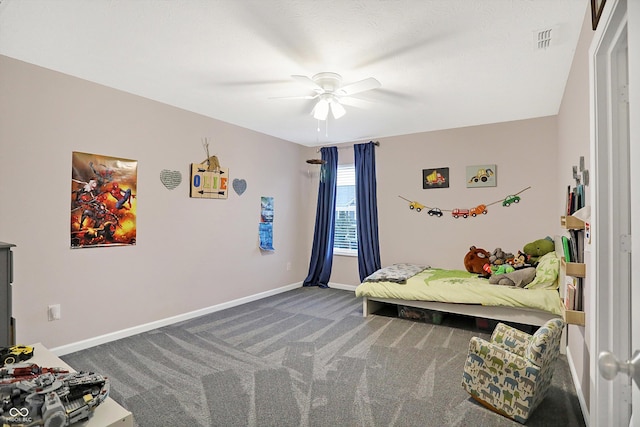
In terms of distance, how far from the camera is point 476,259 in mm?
4297

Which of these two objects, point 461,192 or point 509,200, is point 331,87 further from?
point 509,200

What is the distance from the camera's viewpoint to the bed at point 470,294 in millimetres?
3256

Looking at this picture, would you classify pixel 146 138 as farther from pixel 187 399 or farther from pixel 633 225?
pixel 633 225

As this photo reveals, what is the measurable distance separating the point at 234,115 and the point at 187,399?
3.16 metres

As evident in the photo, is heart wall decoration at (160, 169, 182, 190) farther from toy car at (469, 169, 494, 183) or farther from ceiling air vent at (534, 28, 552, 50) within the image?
toy car at (469, 169, 494, 183)

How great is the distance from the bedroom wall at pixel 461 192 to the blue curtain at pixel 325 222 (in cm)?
18

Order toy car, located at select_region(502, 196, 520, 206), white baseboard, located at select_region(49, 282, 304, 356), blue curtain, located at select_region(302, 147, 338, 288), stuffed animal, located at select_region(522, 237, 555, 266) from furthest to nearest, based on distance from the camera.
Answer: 1. blue curtain, located at select_region(302, 147, 338, 288)
2. toy car, located at select_region(502, 196, 520, 206)
3. stuffed animal, located at select_region(522, 237, 555, 266)
4. white baseboard, located at select_region(49, 282, 304, 356)

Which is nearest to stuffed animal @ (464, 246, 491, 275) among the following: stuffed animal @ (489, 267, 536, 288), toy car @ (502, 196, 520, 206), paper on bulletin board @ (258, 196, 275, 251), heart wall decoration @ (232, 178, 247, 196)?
stuffed animal @ (489, 267, 536, 288)

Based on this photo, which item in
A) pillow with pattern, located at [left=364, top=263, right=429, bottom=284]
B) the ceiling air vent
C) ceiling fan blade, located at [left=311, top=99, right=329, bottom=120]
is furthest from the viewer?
pillow with pattern, located at [left=364, top=263, right=429, bottom=284]

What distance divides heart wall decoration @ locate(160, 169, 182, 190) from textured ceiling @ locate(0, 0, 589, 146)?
2.59 feet

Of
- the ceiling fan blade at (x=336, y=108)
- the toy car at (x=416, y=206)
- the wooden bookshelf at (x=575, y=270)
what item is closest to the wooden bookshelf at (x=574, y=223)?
the wooden bookshelf at (x=575, y=270)

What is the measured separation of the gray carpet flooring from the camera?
212 centimetres

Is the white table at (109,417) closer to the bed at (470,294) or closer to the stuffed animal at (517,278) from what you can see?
the bed at (470,294)

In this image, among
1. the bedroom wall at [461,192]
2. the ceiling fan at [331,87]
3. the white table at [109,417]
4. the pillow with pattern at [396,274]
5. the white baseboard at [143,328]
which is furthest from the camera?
the bedroom wall at [461,192]
